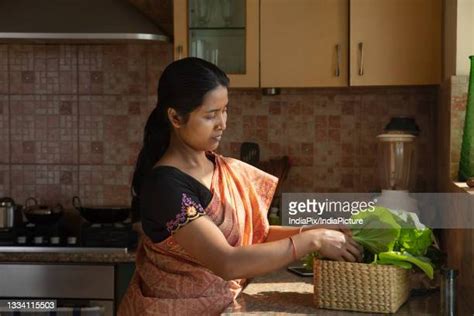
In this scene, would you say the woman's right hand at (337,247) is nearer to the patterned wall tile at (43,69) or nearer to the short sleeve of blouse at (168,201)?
the short sleeve of blouse at (168,201)

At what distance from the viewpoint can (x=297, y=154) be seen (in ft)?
13.3

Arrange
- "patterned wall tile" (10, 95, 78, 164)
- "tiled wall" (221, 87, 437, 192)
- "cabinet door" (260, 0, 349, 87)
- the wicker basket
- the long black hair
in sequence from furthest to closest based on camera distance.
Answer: "patterned wall tile" (10, 95, 78, 164) → "tiled wall" (221, 87, 437, 192) → "cabinet door" (260, 0, 349, 87) → the long black hair → the wicker basket

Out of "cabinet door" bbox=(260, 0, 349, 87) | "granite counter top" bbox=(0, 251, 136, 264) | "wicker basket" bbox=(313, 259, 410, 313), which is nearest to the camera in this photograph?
"wicker basket" bbox=(313, 259, 410, 313)

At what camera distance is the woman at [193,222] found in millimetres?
2031

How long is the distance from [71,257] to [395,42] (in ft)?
5.48

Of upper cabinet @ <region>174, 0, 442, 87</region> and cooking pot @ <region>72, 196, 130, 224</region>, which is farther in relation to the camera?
cooking pot @ <region>72, 196, 130, 224</region>

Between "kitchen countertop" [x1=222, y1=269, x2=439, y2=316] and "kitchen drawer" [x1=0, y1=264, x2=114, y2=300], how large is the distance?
47.8 inches

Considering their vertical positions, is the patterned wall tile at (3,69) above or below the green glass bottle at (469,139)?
above

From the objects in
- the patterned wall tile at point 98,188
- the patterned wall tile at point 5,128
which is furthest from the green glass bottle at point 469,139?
the patterned wall tile at point 5,128

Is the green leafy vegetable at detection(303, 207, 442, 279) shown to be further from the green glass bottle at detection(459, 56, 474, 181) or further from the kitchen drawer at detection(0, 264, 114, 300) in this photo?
the kitchen drawer at detection(0, 264, 114, 300)

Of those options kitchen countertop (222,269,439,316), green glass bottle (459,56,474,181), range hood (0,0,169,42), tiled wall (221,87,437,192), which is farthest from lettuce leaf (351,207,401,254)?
tiled wall (221,87,437,192)

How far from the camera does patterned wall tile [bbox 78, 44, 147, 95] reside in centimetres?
405

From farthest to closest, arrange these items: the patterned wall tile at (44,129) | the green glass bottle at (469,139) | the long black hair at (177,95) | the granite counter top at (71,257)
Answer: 1. the patterned wall tile at (44,129)
2. the granite counter top at (71,257)
3. the green glass bottle at (469,139)
4. the long black hair at (177,95)

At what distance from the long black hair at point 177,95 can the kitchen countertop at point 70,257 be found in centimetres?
135
